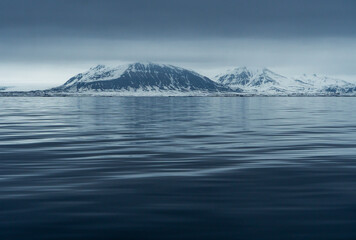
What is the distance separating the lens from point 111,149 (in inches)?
952

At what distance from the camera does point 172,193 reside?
45.1 ft

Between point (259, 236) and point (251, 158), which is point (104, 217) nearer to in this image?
point (259, 236)

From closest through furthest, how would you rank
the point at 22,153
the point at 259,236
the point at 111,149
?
the point at 259,236, the point at 22,153, the point at 111,149

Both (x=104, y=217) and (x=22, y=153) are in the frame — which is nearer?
(x=104, y=217)

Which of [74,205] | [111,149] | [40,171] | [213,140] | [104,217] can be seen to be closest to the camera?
[104,217]

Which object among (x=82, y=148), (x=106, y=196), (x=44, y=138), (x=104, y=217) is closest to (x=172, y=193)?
(x=106, y=196)

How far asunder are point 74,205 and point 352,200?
7.81 metres

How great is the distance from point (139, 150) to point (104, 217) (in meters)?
12.4

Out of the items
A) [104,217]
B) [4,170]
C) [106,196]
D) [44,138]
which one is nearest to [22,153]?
[4,170]

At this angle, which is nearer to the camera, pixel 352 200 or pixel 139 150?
pixel 352 200

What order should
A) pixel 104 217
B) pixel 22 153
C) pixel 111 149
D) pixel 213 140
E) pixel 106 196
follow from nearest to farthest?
pixel 104 217, pixel 106 196, pixel 22 153, pixel 111 149, pixel 213 140

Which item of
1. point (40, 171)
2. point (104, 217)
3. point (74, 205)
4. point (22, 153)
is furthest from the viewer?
point (22, 153)

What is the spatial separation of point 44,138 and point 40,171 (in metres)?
13.1

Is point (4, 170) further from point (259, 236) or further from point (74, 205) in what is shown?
point (259, 236)
